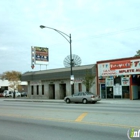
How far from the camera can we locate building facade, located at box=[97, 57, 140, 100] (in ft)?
Result: 98.8

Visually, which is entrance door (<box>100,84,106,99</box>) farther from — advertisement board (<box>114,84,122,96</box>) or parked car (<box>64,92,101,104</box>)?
parked car (<box>64,92,101,104</box>)

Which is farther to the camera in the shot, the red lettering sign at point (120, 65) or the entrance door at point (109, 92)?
the entrance door at point (109, 92)

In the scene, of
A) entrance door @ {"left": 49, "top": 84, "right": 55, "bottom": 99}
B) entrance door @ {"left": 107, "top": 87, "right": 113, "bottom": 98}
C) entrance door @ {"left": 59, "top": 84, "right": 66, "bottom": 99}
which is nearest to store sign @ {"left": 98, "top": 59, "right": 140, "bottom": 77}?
entrance door @ {"left": 107, "top": 87, "right": 113, "bottom": 98}

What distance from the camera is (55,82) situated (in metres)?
39.6

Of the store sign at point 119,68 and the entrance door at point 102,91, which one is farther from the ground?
the store sign at point 119,68

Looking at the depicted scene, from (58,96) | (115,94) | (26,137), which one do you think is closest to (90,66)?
(115,94)

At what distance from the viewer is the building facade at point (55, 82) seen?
116 feet

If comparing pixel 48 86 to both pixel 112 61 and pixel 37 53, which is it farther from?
pixel 112 61

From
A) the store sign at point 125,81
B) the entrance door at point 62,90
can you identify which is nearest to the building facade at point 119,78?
the store sign at point 125,81

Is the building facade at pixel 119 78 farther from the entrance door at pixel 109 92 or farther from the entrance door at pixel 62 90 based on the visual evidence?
the entrance door at pixel 62 90

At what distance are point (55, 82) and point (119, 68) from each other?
12378 mm

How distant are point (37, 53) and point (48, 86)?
806 centimetres

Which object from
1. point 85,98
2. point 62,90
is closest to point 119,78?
point 85,98

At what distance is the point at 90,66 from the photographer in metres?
34.1
